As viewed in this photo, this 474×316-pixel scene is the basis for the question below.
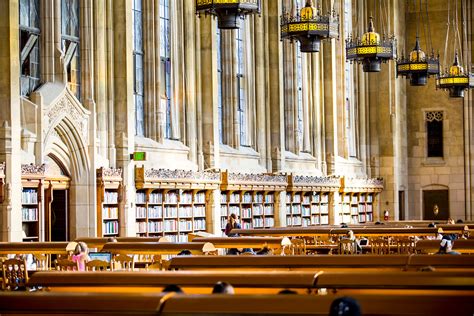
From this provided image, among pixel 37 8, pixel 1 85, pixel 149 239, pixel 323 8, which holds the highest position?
pixel 323 8

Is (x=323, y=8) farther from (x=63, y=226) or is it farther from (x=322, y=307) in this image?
(x=322, y=307)

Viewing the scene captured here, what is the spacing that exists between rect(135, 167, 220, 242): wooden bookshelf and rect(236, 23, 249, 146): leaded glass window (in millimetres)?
3817

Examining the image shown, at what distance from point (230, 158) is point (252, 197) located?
1.10 metres

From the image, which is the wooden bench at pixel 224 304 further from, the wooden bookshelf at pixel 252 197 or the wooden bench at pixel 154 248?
the wooden bookshelf at pixel 252 197

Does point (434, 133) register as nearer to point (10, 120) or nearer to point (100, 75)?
point (100, 75)

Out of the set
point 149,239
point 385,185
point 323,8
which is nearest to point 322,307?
point 149,239

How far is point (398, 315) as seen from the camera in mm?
5043

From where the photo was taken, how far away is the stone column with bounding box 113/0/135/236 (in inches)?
839

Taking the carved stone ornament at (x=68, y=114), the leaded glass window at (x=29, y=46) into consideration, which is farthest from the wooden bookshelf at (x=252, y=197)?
the leaded glass window at (x=29, y=46)

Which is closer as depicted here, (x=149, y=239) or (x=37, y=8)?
(x=149, y=239)

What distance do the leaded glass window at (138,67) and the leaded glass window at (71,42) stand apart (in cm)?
258

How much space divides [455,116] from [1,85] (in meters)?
24.1

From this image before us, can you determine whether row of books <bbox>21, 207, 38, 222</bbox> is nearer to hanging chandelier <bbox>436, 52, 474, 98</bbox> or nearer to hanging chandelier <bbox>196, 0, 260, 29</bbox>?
hanging chandelier <bbox>196, 0, 260, 29</bbox>

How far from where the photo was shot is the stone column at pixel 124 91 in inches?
839
